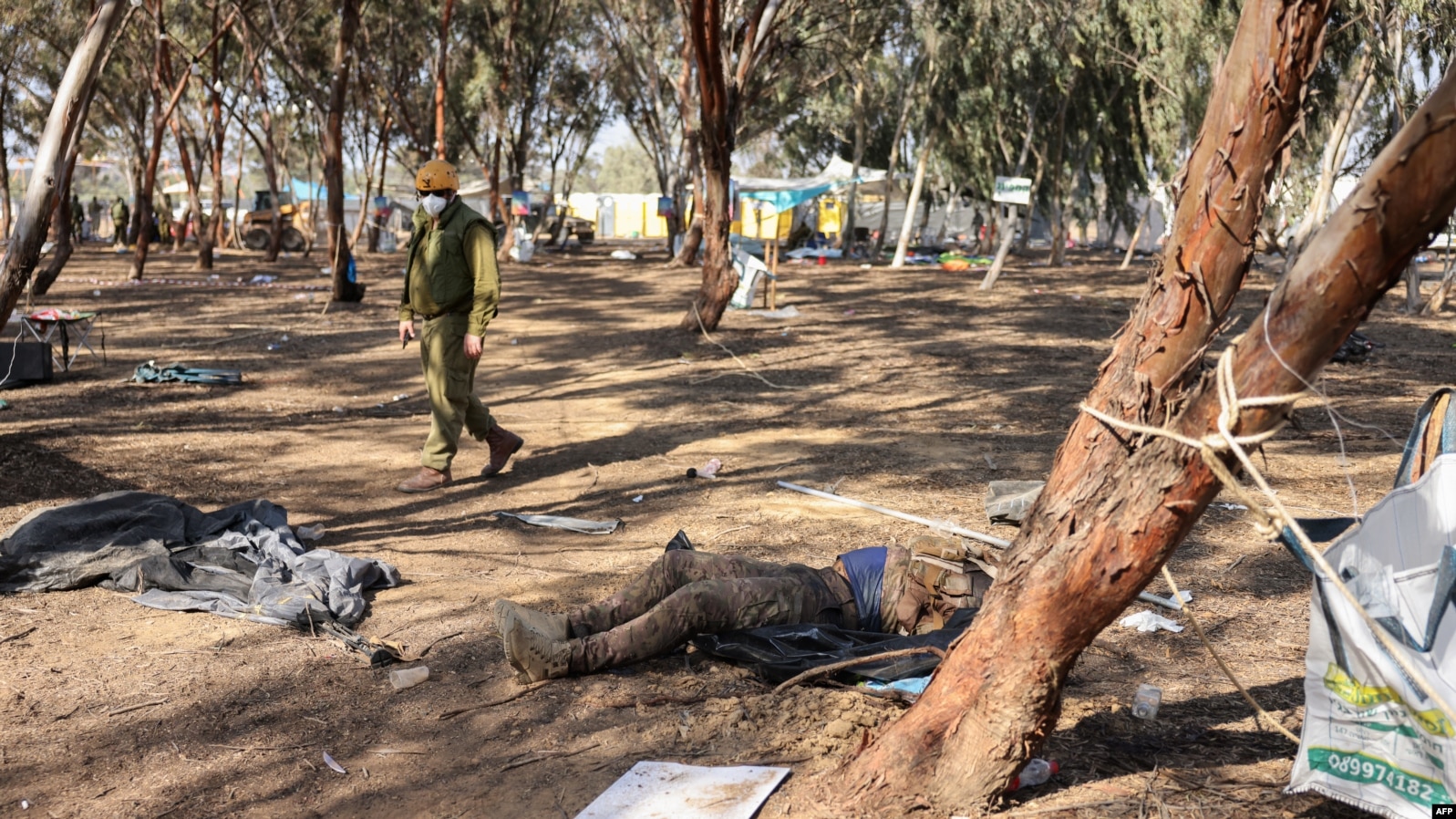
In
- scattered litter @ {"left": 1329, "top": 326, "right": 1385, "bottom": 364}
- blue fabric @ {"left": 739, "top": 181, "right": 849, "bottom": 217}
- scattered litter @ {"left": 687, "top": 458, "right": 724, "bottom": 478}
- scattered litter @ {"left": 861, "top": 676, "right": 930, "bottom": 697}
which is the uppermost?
blue fabric @ {"left": 739, "top": 181, "right": 849, "bottom": 217}

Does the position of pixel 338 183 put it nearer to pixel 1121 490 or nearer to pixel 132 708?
pixel 132 708

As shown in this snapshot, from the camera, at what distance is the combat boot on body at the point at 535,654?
356cm

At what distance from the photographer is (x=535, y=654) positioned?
11.8 feet

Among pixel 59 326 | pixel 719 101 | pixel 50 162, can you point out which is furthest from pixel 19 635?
pixel 719 101

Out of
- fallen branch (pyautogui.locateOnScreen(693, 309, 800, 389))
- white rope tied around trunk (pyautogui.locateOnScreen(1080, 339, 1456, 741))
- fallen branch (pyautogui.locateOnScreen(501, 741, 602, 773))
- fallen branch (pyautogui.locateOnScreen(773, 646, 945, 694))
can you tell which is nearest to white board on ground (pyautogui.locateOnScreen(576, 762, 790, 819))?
fallen branch (pyautogui.locateOnScreen(501, 741, 602, 773))

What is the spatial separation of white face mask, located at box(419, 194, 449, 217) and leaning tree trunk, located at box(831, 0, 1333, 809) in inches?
180

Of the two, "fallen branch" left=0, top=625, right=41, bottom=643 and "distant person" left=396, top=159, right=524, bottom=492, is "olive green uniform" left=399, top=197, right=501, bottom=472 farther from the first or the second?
"fallen branch" left=0, top=625, right=41, bottom=643

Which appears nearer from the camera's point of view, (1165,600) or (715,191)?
(1165,600)

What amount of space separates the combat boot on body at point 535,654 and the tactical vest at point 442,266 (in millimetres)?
3210

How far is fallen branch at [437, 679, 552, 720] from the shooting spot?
3.51 m

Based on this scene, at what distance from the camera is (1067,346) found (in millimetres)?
12578

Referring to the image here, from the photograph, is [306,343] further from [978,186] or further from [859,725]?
[978,186]

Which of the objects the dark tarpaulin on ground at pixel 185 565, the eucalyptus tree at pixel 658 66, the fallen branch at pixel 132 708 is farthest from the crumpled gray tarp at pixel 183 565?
the eucalyptus tree at pixel 658 66

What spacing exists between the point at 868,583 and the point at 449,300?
3316 mm
